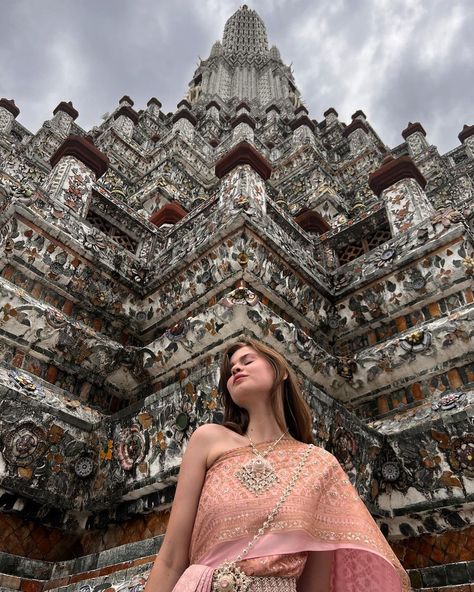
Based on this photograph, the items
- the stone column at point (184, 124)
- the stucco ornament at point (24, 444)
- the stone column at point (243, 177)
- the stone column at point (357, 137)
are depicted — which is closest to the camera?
the stucco ornament at point (24, 444)

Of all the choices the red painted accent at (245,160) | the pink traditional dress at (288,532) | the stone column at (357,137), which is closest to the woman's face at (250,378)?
the pink traditional dress at (288,532)

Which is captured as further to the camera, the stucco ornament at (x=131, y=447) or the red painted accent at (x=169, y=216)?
the red painted accent at (x=169, y=216)

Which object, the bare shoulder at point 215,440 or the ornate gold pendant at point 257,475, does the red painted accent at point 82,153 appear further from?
the ornate gold pendant at point 257,475

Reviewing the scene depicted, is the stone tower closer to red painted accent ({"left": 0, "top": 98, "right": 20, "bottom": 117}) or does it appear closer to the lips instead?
the lips

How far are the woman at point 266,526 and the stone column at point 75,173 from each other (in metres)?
4.24

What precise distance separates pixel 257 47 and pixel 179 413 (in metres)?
43.2

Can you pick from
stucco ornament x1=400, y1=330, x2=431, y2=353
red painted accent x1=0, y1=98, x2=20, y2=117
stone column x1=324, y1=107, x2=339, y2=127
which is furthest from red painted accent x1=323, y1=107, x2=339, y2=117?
stucco ornament x1=400, y1=330, x2=431, y2=353

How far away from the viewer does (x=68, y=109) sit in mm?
17531

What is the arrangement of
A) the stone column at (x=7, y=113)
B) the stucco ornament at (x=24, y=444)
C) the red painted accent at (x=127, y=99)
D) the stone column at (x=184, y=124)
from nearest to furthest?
the stucco ornament at (x=24, y=444)
the stone column at (x=7, y=113)
the stone column at (x=184, y=124)
the red painted accent at (x=127, y=99)

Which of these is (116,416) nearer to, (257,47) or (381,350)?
(381,350)

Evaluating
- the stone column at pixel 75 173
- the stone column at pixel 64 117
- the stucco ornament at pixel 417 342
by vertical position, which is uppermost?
the stone column at pixel 64 117

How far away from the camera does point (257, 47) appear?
132 feet

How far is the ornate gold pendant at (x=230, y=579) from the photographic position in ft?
5.31

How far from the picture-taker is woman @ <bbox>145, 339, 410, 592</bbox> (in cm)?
171
